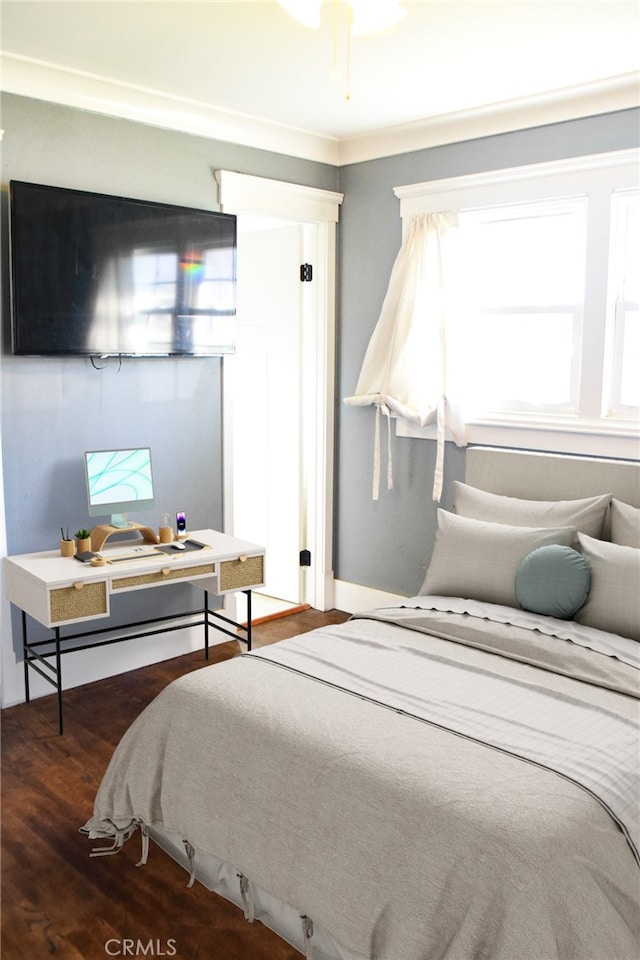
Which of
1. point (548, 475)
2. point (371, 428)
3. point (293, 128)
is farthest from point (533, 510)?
point (293, 128)

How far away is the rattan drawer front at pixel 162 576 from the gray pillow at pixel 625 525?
5.45 feet

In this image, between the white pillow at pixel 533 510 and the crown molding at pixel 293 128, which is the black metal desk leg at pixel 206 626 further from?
the crown molding at pixel 293 128

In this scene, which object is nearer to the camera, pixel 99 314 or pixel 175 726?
pixel 175 726

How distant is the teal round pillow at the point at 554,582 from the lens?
3.07 m

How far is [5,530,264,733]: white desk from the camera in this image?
3.33 metres

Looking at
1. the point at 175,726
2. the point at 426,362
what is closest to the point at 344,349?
the point at 426,362

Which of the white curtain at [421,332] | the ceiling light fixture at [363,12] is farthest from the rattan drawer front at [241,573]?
the ceiling light fixture at [363,12]

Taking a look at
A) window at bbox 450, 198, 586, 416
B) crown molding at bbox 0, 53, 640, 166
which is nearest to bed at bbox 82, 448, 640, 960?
window at bbox 450, 198, 586, 416

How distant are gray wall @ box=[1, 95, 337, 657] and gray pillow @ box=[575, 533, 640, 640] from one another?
2.04 metres

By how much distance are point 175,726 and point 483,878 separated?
3.54 feet

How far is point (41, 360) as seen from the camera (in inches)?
144

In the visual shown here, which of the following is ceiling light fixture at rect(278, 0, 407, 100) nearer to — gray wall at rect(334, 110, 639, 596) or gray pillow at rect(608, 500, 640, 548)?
gray wall at rect(334, 110, 639, 596)

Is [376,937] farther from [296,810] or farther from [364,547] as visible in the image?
[364,547]

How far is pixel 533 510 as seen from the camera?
140 inches
